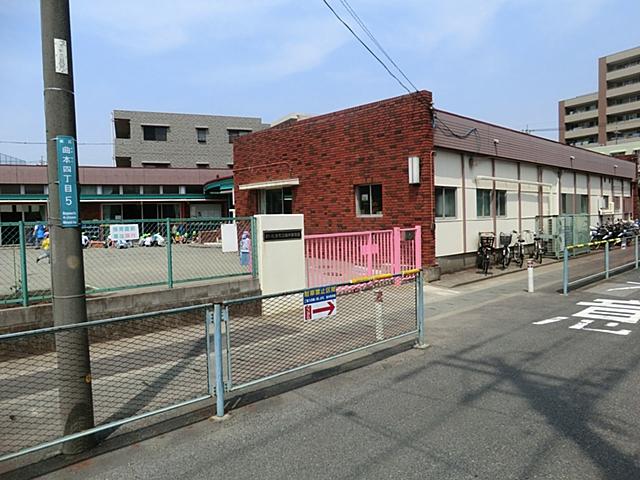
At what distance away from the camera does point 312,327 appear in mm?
7469

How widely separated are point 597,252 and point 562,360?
17.7m

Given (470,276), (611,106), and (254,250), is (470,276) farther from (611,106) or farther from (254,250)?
(611,106)

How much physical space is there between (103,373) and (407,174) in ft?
33.5

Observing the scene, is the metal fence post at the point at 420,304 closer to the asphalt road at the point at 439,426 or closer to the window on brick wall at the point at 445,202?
the asphalt road at the point at 439,426

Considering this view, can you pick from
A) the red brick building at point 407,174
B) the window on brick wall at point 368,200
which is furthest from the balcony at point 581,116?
the window on brick wall at point 368,200

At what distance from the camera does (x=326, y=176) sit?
16641 millimetres

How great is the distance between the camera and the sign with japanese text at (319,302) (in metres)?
5.42

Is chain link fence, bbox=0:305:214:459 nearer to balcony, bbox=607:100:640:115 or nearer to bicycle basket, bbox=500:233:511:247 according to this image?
bicycle basket, bbox=500:233:511:247

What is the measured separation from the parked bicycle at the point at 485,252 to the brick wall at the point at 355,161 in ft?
7.35

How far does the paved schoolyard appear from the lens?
9.22 meters

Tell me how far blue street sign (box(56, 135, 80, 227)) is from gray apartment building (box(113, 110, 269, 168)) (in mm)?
42124

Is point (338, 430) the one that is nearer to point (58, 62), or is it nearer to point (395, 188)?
point (58, 62)

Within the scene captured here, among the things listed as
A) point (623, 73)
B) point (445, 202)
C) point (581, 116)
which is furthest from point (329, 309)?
point (581, 116)

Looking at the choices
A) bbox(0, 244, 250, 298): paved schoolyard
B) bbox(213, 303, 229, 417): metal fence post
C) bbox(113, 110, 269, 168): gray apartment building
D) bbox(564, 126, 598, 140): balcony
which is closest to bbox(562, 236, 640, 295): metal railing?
bbox(0, 244, 250, 298): paved schoolyard
